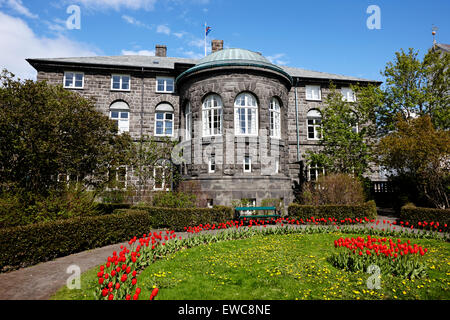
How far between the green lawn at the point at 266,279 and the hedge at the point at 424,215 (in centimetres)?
444

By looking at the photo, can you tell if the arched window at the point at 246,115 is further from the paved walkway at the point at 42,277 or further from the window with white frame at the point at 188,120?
the paved walkway at the point at 42,277

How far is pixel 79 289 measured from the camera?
5.06 meters

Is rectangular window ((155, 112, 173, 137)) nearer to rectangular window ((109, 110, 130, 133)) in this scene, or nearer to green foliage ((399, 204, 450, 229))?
rectangular window ((109, 110, 130, 133))

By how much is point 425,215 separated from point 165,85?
786 inches

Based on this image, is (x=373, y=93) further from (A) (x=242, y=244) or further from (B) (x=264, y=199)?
(A) (x=242, y=244)

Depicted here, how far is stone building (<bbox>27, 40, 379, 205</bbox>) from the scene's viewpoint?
657 inches

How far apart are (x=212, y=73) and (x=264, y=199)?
912 cm

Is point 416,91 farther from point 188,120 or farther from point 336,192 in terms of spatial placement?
point 188,120

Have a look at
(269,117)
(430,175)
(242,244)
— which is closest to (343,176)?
(430,175)

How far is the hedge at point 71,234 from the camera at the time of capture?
6.49m

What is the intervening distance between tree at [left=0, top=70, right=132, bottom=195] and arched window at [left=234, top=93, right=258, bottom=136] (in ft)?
28.6

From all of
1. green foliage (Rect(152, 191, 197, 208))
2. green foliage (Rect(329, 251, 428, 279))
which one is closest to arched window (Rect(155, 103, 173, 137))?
green foliage (Rect(152, 191, 197, 208))

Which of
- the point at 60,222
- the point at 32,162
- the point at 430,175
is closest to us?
the point at 60,222

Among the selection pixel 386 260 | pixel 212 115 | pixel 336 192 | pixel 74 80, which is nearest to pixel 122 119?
pixel 74 80
